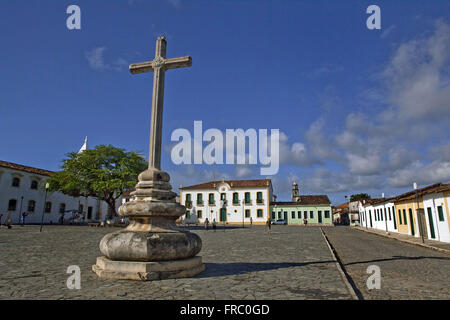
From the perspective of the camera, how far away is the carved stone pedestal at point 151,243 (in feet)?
15.1

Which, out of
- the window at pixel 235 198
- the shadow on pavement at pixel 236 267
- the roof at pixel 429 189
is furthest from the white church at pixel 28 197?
the roof at pixel 429 189

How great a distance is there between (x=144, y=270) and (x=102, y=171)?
2079 cm

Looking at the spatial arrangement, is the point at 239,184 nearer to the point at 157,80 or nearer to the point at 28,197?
the point at 28,197

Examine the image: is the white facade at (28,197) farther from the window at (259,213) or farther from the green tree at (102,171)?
the window at (259,213)

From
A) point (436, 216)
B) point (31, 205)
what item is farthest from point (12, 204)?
point (436, 216)

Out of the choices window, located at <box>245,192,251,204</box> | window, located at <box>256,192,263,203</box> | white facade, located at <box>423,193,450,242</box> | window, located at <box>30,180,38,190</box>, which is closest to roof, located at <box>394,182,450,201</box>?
white facade, located at <box>423,193,450,242</box>

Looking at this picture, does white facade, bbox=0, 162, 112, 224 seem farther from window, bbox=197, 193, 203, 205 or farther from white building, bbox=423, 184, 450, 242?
A: white building, bbox=423, 184, 450, 242

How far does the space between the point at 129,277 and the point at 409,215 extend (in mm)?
22078

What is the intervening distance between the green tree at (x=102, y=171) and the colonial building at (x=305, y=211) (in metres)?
29.0

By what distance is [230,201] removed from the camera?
44656 mm

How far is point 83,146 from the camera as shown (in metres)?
44.0
